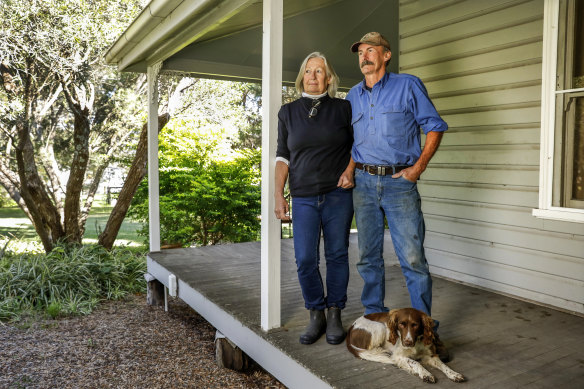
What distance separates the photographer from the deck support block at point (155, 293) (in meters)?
5.55

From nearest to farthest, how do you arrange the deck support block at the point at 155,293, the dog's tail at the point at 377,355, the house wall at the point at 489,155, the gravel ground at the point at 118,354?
the dog's tail at the point at 377,355 → the house wall at the point at 489,155 → the gravel ground at the point at 118,354 → the deck support block at the point at 155,293

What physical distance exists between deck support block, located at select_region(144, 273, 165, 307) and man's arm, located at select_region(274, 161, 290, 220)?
318cm

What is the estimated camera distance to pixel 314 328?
2.78m

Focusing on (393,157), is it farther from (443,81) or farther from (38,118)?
(38,118)

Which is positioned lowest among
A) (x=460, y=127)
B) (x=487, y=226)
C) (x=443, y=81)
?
(x=487, y=226)

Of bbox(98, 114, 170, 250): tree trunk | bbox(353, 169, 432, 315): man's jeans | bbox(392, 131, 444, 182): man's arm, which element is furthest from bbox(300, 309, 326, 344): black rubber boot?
bbox(98, 114, 170, 250): tree trunk

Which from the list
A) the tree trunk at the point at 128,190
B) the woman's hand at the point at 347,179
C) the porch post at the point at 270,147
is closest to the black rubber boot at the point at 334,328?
the porch post at the point at 270,147

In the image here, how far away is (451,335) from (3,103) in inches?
315

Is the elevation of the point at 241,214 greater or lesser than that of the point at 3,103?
lesser

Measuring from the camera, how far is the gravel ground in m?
3.59

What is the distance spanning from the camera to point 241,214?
8.17 m

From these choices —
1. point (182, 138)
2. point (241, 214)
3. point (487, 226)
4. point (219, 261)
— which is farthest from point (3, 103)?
point (487, 226)

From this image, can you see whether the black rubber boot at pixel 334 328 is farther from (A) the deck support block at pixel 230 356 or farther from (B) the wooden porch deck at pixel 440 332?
(A) the deck support block at pixel 230 356

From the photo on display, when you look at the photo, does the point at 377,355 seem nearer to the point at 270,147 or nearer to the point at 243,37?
the point at 270,147
